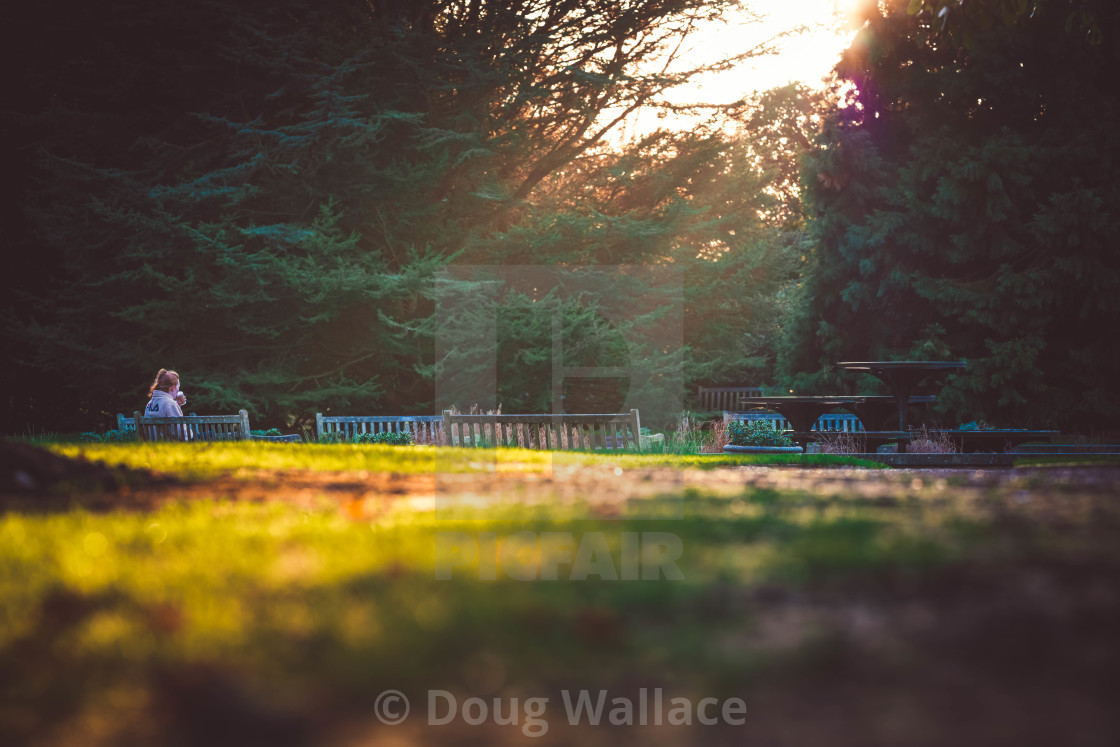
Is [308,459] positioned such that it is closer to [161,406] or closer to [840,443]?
[161,406]

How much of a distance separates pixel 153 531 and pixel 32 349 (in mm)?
23232

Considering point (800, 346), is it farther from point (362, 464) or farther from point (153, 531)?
point (153, 531)

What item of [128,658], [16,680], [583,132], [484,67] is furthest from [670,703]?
[583,132]

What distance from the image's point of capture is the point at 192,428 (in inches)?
510

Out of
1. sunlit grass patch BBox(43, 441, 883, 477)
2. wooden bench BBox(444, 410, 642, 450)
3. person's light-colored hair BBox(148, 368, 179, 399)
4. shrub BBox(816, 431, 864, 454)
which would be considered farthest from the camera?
shrub BBox(816, 431, 864, 454)

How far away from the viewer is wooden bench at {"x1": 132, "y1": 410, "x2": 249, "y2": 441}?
12.3 m

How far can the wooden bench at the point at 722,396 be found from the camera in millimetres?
28188

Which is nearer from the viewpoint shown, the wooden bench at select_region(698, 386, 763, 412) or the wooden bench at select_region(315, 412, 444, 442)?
the wooden bench at select_region(315, 412, 444, 442)

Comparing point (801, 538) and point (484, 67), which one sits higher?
point (484, 67)

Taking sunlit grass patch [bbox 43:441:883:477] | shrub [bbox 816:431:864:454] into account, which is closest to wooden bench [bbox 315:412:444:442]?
shrub [bbox 816:431:864:454]

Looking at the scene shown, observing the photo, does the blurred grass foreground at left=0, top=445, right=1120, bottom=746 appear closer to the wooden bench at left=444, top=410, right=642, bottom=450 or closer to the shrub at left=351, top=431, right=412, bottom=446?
the wooden bench at left=444, top=410, right=642, bottom=450

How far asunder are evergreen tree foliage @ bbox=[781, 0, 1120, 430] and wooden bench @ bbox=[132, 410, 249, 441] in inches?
566

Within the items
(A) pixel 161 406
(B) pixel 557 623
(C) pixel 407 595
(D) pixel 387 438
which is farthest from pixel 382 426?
(B) pixel 557 623

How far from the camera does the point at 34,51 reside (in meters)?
23.8
